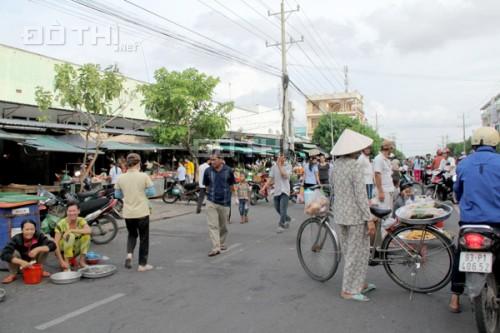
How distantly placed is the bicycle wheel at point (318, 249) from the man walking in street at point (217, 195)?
6.58 feet

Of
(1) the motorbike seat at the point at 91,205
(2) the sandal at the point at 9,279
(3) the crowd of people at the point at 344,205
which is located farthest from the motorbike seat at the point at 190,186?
(2) the sandal at the point at 9,279

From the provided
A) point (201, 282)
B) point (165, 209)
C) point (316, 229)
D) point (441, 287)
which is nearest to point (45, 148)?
point (165, 209)

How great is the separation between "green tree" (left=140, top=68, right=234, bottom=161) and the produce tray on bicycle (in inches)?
641

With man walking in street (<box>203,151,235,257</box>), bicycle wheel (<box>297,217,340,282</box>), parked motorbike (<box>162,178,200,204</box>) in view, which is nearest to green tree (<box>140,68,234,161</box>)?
parked motorbike (<box>162,178,200,204</box>)

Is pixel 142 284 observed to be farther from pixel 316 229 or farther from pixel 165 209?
pixel 165 209

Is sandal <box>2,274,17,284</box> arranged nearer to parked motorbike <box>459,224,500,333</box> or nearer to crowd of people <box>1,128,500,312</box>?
crowd of people <box>1,128,500,312</box>

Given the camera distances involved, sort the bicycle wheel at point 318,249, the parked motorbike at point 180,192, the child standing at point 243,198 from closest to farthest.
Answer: the bicycle wheel at point 318,249 → the child standing at point 243,198 → the parked motorbike at point 180,192

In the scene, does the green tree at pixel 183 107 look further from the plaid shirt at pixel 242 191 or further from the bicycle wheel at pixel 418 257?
the bicycle wheel at pixel 418 257

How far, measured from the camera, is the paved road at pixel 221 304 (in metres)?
4.09

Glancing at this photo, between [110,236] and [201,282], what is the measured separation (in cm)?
379

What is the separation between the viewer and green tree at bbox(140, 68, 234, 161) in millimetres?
20500

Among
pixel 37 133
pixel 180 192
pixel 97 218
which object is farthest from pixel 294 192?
pixel 37 133

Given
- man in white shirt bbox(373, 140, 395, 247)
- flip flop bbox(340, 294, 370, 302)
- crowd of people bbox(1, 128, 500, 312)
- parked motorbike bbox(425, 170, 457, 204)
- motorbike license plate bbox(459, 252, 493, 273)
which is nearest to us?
motorbike license plate bbox(459, 252, 493, 273)

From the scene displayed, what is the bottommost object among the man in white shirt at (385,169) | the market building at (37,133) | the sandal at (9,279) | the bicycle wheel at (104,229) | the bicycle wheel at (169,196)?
the sandal at (9,279)
